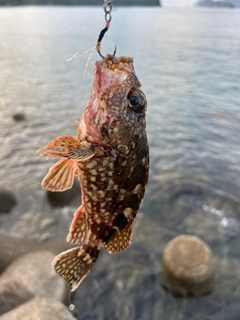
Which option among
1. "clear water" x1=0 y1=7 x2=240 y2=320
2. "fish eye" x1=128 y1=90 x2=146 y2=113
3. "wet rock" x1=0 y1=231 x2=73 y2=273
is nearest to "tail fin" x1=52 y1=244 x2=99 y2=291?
"fish eye" x1=128 y1=90 x2=146 y2=113

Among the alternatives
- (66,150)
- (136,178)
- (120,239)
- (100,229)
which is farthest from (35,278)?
(66,150)

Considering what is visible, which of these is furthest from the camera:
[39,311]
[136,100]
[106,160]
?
[39,311]

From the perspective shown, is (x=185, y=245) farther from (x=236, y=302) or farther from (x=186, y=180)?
(x=186, y=180)

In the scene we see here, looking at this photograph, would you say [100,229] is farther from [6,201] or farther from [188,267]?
[6,201]

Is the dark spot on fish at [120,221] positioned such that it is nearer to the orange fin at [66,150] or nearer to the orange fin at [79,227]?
the orange fin at [79,227]

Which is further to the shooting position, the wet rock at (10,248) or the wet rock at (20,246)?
the wet rock at (20,246)

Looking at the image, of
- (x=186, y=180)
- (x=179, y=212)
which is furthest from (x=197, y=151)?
(x=179, y=212)

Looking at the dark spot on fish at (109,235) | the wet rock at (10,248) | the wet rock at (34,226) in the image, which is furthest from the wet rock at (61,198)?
the dark spot on fish at (109,235)
